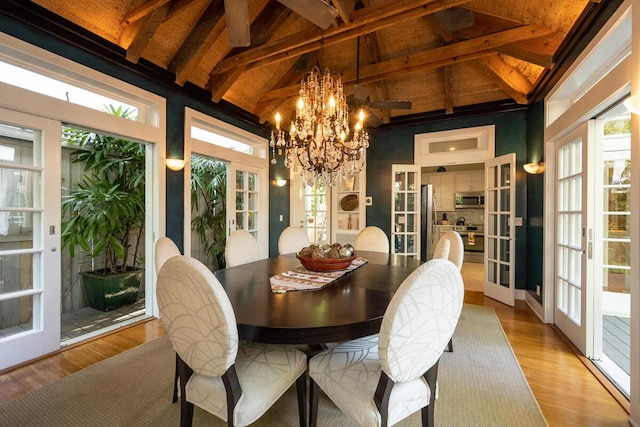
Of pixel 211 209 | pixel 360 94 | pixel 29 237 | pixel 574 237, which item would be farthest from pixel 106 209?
pixel 574 237

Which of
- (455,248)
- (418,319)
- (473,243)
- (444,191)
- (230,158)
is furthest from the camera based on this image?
(444,191)

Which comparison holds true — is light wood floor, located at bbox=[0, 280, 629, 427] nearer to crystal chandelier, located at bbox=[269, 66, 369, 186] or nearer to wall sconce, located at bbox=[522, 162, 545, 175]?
wall sconce, located at bbox=[522, 162, 545, 175]

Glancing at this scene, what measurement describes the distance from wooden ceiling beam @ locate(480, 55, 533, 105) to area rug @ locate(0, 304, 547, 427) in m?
3.27

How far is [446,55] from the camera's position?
10.9ft

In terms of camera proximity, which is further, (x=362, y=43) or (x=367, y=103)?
(x=362, y=43)

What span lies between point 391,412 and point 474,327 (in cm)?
226

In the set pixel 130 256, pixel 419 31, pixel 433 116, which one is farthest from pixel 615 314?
pixel 130 256

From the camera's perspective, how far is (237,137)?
180 inches

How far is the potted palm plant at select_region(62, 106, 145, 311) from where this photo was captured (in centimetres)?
326

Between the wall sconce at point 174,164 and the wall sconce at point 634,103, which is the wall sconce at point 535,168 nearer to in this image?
the wall sconce at point 634,103

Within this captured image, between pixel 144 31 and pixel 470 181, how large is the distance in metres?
7.20

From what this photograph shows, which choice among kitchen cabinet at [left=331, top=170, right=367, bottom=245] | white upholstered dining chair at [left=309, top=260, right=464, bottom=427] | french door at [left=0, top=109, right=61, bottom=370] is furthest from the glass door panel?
french door at [left=0, top=109, right=61, bottom=370]

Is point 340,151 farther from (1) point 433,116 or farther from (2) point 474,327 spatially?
(1) point 433,116

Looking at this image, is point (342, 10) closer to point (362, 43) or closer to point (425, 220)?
point (362, 43)
